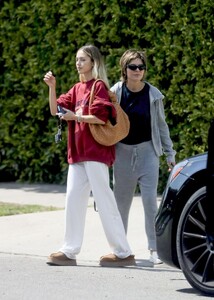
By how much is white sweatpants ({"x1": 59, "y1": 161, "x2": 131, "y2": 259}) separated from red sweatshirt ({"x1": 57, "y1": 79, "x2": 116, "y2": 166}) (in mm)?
64

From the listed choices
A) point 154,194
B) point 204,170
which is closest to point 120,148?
point 154,194

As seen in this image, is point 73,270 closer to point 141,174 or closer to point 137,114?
point 141,174

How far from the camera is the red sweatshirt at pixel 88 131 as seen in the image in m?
8.69

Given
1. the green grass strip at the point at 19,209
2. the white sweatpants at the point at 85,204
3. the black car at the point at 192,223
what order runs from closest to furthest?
the black car at the point at 192,223 → the white sweatpants at the point at 85,204 → the green grass strip at the point at 19,209

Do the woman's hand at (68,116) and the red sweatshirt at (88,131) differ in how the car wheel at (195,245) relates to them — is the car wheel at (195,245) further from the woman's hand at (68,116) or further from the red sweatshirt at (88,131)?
the woman's hand at (68,116)

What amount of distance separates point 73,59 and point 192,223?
659 cm

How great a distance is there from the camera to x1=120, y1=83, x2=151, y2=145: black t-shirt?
901 cm

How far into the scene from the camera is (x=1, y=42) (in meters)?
14.6

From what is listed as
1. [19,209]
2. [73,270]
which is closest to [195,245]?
[73,270]

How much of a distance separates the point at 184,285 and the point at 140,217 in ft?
11.7

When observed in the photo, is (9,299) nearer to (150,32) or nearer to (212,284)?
(212,284)

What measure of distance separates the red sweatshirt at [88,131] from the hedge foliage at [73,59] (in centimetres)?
366

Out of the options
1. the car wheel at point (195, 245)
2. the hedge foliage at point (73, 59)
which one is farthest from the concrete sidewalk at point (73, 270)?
the hedge foliage at point (73, 59)

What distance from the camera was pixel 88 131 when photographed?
344 inches
